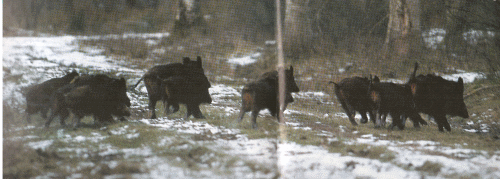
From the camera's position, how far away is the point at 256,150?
413 cm

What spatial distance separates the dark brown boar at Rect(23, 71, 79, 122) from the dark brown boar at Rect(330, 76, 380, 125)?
137 inches

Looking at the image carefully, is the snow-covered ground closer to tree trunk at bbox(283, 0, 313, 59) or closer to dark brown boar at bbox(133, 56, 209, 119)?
dark brown boar at bbox(133, 56, 209, 119)

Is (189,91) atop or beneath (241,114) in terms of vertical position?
atop

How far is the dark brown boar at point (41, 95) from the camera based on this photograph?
4.46 m

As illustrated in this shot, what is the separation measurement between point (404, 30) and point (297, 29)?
8.45 ft

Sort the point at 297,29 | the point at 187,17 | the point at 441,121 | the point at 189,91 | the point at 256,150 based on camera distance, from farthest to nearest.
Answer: the point at 297,29 → the point at 187,17 → the point at 441,121 → the point at 189,91 → the point at 256,150

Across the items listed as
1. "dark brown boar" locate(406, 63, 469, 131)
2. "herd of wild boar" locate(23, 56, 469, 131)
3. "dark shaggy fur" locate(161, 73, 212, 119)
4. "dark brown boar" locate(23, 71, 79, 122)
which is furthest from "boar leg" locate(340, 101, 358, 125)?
"dark brown boar" locate(23, 71, 79, 122)

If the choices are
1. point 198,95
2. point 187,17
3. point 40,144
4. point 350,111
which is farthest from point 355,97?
point 187,17

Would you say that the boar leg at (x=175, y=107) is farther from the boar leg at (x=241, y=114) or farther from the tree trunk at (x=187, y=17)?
the tree trunk at (x=187, y=17)

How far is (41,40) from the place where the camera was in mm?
5258

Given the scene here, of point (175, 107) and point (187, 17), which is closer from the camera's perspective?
point (175, 107)

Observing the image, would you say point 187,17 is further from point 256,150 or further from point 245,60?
point 256,150

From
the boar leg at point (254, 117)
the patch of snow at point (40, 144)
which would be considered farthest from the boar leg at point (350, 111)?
the patch of snow at point (40, 144)

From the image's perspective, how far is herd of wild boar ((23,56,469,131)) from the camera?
15.5 ft
